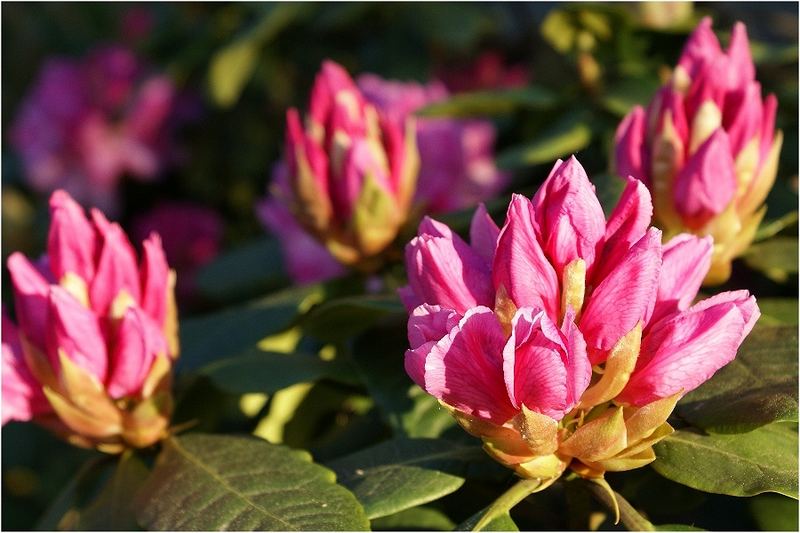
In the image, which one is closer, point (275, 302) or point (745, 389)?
point (745, 389)

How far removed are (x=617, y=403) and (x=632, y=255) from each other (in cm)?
12

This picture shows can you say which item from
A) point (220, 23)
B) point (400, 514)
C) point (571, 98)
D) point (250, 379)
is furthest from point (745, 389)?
point (220, 23)

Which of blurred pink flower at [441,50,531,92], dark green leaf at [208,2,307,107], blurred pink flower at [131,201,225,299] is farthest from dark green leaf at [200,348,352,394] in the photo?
blurred pink flower at [131,201,225,299]

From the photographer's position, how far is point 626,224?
734mm

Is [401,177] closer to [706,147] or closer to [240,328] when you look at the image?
[240,328]

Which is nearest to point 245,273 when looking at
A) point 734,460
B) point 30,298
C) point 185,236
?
point 185,236

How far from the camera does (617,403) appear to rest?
747mm

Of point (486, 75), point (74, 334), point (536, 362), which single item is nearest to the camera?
point (536, 362)

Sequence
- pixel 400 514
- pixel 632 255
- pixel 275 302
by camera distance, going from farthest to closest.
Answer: pixel 275 302 → pixel 400 514 → pixel 632 255

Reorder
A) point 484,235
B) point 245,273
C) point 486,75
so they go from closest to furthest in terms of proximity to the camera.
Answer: point 484,235 → point 245,273 → point 486,75

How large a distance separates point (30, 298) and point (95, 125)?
1516 mm

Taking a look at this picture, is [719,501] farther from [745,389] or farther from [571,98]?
[571,98]

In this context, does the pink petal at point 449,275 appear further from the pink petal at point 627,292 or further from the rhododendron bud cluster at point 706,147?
the rhododendron bud cluster at point 706,147

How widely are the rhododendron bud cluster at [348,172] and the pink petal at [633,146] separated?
307mm
